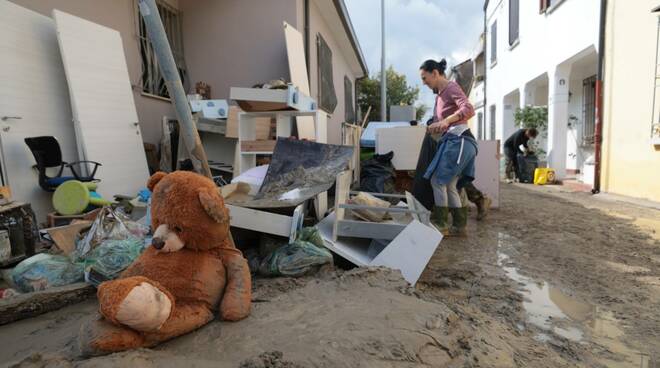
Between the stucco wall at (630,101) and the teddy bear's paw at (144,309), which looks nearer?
the teddy bear's paw at (144,309)

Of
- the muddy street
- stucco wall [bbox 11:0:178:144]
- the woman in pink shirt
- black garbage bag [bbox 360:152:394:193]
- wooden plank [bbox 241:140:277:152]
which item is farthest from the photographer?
black garbage bag [bbox 360:152:394:193]

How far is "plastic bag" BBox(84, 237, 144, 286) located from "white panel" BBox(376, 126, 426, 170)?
3.88 metres

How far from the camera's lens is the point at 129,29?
550 cm

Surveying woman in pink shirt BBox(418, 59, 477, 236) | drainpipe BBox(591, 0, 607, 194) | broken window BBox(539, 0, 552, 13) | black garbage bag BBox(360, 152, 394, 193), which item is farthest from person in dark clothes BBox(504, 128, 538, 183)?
woman in pink shirt BBox(418, 59, 477, 236)

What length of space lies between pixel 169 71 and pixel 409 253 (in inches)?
70.8

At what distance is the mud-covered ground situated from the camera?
1.35 metres

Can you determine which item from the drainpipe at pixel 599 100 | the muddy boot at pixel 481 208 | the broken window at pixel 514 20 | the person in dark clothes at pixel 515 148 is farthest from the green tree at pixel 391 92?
the muddy boot at pixel 481 208

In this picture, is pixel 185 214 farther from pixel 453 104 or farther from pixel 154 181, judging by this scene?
pixel 453 104

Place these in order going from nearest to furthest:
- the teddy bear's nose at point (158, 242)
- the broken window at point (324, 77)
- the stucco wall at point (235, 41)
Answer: the teddy bear's nose at point (158, 242) < the stucco wall at point (235, 41) < the broken window at point (324, 77)

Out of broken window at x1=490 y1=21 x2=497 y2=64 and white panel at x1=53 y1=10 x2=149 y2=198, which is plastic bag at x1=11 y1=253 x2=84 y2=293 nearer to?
white panel at x1=53 y1=10 x2=149 y2=198

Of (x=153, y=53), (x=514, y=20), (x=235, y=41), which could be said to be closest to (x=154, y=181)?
(x=153, y=53)

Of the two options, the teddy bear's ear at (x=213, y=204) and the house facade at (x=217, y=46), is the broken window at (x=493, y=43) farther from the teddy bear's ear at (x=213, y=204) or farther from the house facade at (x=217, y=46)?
the teddy bear's ear at (x=213, y=204)

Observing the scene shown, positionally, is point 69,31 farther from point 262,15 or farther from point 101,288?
point 101,288

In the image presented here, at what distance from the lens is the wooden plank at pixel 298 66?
230 inches
